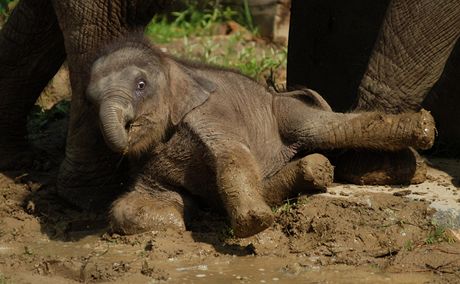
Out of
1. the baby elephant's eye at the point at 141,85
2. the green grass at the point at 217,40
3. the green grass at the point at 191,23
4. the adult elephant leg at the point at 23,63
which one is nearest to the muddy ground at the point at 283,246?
the baby elephant's eye at the point at 141,85

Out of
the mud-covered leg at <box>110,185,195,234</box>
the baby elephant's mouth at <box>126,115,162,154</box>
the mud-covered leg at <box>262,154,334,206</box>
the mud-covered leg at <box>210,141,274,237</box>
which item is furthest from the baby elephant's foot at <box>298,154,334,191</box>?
the baby elephant's mouth at <box>126,115,162,154</box>

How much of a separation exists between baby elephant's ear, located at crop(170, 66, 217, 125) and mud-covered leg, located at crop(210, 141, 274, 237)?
1.15 feet

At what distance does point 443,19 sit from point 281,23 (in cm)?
552

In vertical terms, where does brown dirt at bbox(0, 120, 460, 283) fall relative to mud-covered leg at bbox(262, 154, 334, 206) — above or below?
below

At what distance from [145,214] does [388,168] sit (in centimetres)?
142

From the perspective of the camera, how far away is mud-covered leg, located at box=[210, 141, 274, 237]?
19.1ft

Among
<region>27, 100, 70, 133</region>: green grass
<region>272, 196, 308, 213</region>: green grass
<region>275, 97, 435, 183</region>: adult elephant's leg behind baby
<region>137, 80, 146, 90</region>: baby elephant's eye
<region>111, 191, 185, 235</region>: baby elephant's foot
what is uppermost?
<region>137, 80, 146, 90</region>: baby elephant's eye

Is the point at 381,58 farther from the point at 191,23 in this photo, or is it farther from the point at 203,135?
the point at 191,23

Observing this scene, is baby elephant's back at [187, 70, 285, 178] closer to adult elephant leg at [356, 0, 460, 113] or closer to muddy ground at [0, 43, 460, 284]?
muddy ground at [0, 43, 460, 284]

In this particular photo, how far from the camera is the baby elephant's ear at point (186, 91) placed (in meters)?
6.57

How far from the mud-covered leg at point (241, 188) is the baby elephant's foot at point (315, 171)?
0.81 feet

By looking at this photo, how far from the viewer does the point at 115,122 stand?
6031mm

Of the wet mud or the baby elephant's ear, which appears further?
the baby elephant's ear

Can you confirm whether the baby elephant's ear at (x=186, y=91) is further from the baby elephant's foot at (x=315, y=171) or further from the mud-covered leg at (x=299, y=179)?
the baby elephant's foot at (x=315, y=171)
